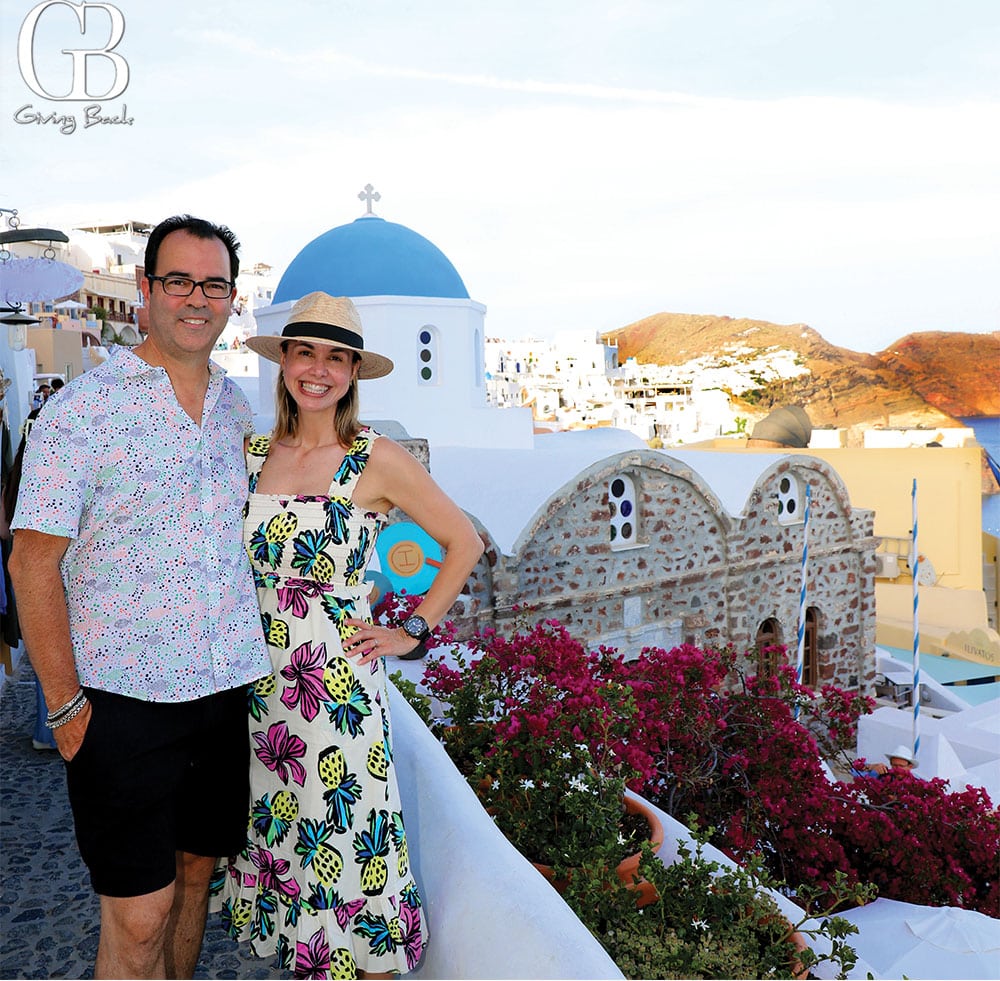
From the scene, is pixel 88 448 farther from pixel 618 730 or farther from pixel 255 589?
pixel 618 730

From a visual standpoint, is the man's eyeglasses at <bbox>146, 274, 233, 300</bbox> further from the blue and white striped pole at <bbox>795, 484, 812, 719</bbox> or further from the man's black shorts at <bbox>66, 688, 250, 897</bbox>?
the blue and white striped pole at <bbox>795, 484, 812, 719</bbox>

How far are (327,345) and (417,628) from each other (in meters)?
0.70

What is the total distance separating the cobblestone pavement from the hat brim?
5.21ft

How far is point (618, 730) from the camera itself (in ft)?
10.6

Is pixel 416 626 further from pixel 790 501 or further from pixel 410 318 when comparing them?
pixel 790 501

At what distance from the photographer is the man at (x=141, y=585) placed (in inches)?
65.7

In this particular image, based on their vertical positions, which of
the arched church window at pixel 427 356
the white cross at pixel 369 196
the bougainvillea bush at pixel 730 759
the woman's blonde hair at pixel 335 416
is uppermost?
the white cross at pixel 369 196

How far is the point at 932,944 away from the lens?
392 centimetres

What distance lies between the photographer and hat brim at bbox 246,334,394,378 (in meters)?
2.09

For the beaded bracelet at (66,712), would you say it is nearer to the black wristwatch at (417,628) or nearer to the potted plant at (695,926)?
the black wristwatch at (417,628)

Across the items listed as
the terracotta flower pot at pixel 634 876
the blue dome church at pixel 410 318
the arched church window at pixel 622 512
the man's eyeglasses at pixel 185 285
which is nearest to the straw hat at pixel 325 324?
the man's eyeglasses at pixel 185 285

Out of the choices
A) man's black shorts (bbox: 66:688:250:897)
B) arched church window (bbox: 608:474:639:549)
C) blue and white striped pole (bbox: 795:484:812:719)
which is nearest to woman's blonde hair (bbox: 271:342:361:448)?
man's black shorts (bbox: 66:688:250:897)

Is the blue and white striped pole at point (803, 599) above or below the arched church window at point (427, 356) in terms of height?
below

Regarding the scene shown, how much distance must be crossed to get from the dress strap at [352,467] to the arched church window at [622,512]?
8.21m
